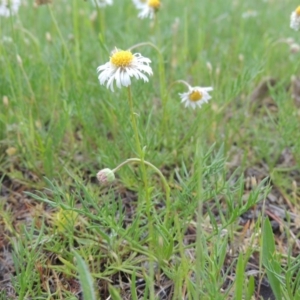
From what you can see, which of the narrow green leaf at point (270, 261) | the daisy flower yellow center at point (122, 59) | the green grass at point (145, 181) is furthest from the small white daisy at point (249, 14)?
the narrow green leaf at point (270, 261)

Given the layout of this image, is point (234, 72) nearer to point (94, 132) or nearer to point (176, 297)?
point (94, 132)

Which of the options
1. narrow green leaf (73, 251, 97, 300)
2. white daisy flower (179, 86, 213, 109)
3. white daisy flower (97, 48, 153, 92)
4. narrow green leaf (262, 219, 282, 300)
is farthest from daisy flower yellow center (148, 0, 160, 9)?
narrow green leaf (73, 251, 97, 300)

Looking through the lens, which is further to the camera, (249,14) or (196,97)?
(249,14)

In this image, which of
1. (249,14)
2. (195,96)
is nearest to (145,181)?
(195,96)

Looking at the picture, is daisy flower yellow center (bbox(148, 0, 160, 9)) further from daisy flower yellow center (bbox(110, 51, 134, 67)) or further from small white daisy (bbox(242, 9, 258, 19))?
small white daisy (bbox(242, 9, 258, 19))

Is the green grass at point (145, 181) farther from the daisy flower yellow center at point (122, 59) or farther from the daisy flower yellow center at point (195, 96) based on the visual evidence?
the daisy flower yellow center at point (122, 59)

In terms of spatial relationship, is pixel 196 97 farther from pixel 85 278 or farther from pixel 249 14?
pixel 249 14
